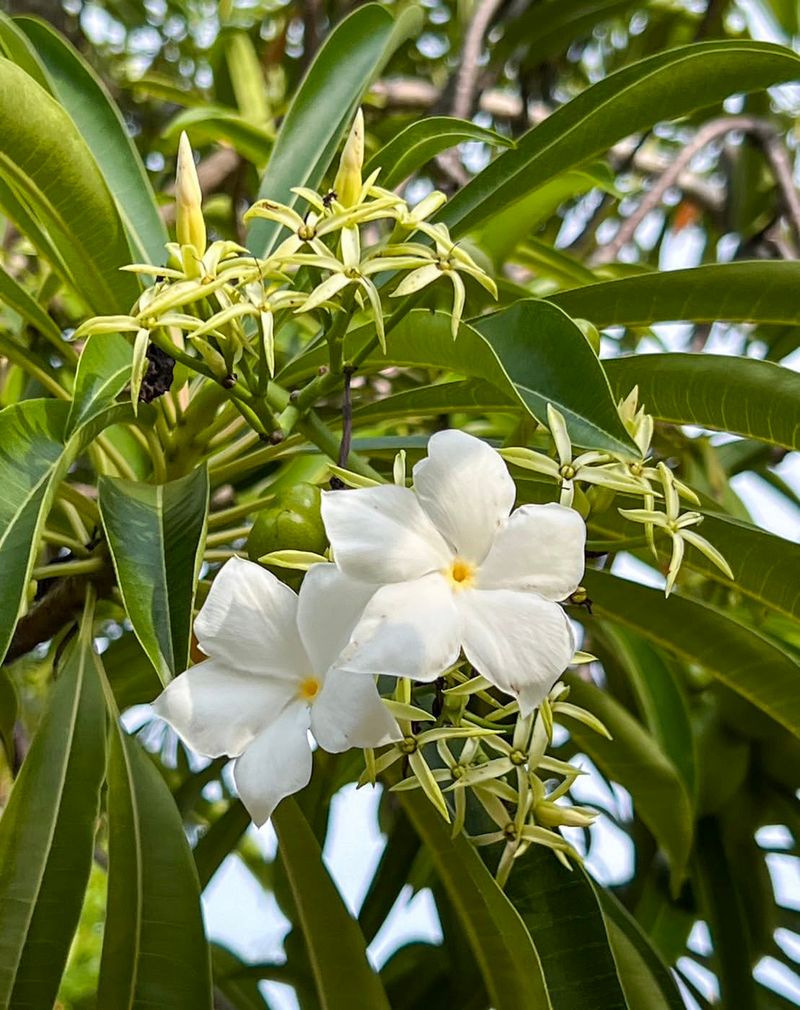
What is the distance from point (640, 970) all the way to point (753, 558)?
34 cm

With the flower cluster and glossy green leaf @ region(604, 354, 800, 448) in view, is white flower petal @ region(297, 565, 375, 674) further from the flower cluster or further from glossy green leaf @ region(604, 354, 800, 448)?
glossy green leaf @ region(604, 354, 800, 448)

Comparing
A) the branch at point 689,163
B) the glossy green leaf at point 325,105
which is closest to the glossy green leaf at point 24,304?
the glossy green leaf at point 325,105

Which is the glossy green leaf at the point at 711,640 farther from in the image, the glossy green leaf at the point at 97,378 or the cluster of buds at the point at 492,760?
the glossy green leaf at the point at 97,378

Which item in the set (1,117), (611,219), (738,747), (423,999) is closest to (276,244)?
(1,117)

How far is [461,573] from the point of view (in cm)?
50

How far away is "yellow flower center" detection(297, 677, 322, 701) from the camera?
20.0 inches

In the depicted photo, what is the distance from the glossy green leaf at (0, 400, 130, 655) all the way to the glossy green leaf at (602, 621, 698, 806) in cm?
55

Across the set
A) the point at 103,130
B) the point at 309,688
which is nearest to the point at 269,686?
the point at 309,688

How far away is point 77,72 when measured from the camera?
3.01 ft

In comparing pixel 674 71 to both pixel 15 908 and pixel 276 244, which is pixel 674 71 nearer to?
pixel 276 244

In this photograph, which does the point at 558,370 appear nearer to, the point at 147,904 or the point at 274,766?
the point at 274,766

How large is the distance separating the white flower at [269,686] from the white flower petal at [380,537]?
2 cm

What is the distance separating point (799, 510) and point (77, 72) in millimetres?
1032

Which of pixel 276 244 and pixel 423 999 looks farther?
pixel 423 999
